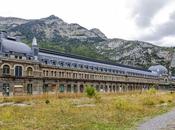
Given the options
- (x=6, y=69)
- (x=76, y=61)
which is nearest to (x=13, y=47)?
(x=6, y=69)

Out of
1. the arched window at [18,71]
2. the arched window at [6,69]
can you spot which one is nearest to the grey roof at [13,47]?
the arched window at [6,69]

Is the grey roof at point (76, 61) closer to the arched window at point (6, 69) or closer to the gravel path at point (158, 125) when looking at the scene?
the arched window at point (6, 69)

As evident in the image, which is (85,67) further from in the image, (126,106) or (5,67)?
(126,106)

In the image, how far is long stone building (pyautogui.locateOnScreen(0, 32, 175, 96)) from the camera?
71.5 m

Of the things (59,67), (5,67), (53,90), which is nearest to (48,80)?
(53,90)

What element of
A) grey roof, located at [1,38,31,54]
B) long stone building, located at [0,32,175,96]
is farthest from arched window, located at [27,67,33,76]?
grey roof, located at [1,38,31,54]

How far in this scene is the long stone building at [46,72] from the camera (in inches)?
2815

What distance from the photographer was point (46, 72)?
8456 centimetres

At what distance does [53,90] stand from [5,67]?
1739 cm

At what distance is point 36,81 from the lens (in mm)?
77875

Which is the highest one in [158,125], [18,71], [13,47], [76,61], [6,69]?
[13,47]

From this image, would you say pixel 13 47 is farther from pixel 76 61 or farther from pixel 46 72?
pixel 76 61

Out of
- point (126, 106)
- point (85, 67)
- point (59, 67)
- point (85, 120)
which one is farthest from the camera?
point (85, 67)

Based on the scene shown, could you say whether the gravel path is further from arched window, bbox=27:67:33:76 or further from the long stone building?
arched window, bbox=27:67:33:76
